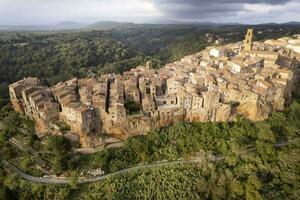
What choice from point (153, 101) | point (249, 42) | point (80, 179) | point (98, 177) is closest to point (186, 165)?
point (153, 101)

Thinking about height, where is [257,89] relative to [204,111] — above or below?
above

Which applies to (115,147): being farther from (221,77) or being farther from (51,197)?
(221,77)

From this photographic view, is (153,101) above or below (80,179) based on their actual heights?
above

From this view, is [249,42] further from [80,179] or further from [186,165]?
[80,179]

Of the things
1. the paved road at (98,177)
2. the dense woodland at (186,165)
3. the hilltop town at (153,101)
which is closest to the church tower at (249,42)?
the hilltop town at (153,101)

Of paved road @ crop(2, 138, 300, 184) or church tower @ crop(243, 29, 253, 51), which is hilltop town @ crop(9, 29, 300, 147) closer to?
paved road @ crop(2, 138, 300, 184)

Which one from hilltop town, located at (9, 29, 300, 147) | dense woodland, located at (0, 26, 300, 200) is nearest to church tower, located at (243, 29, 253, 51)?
hilltop town, located at (9, 29, 300, 147)

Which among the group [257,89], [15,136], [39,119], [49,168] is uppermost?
[257,89]

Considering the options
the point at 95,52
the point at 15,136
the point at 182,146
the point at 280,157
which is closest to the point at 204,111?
the point at 182,146

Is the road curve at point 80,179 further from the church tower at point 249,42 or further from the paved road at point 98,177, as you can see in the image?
the church tower at point 249,42
